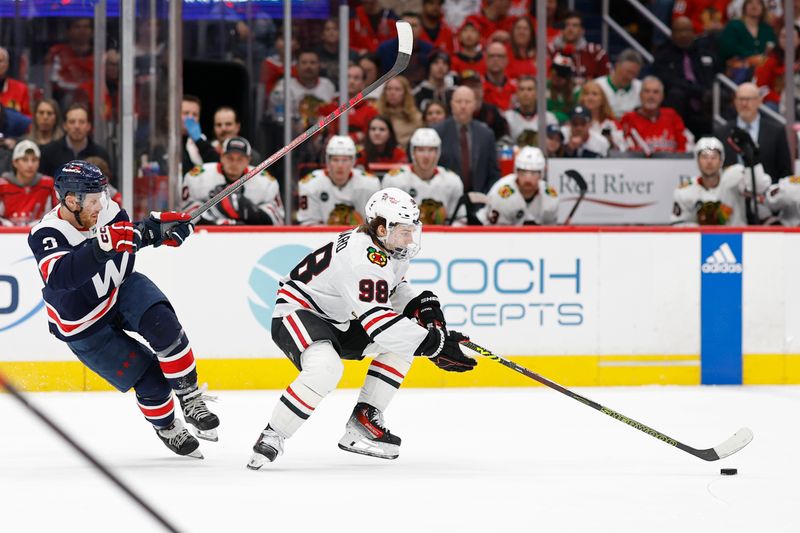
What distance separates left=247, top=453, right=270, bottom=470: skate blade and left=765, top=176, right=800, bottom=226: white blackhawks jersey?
4.10m

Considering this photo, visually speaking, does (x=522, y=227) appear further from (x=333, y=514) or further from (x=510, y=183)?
(x=333, y=514)

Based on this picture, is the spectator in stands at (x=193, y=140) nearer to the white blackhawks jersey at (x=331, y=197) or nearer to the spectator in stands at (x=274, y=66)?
the spectator in stands at (x=274, y=66)

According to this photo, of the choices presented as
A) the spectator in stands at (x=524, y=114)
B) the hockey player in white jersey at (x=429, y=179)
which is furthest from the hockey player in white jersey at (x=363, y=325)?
the spectator in stands at (x=524, y=114)

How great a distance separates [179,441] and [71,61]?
3.25 metres

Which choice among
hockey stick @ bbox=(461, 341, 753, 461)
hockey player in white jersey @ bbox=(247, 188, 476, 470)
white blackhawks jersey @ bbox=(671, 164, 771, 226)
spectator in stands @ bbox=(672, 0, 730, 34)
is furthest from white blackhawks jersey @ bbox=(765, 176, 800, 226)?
hockey player in white jersey @ bbox=(247, 188, 476, 470)

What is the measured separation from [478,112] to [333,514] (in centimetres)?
466

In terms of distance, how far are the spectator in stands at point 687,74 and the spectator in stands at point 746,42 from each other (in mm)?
271

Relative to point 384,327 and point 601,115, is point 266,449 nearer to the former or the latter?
point 384,327

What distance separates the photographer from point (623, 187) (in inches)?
310

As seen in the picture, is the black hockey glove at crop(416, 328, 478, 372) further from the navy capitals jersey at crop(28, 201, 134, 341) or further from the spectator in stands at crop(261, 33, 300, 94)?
the spectator in stands at crop(261, 33, 300, 94)

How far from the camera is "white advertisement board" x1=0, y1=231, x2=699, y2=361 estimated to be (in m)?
6.34

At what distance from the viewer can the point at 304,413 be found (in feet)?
14.3

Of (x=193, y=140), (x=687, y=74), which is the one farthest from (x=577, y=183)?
(x=193, y=140)

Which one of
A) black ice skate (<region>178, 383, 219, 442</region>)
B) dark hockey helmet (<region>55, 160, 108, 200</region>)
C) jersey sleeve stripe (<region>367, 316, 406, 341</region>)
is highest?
dark hockey helmet (<region>55, 160, 108, 200</region>)
